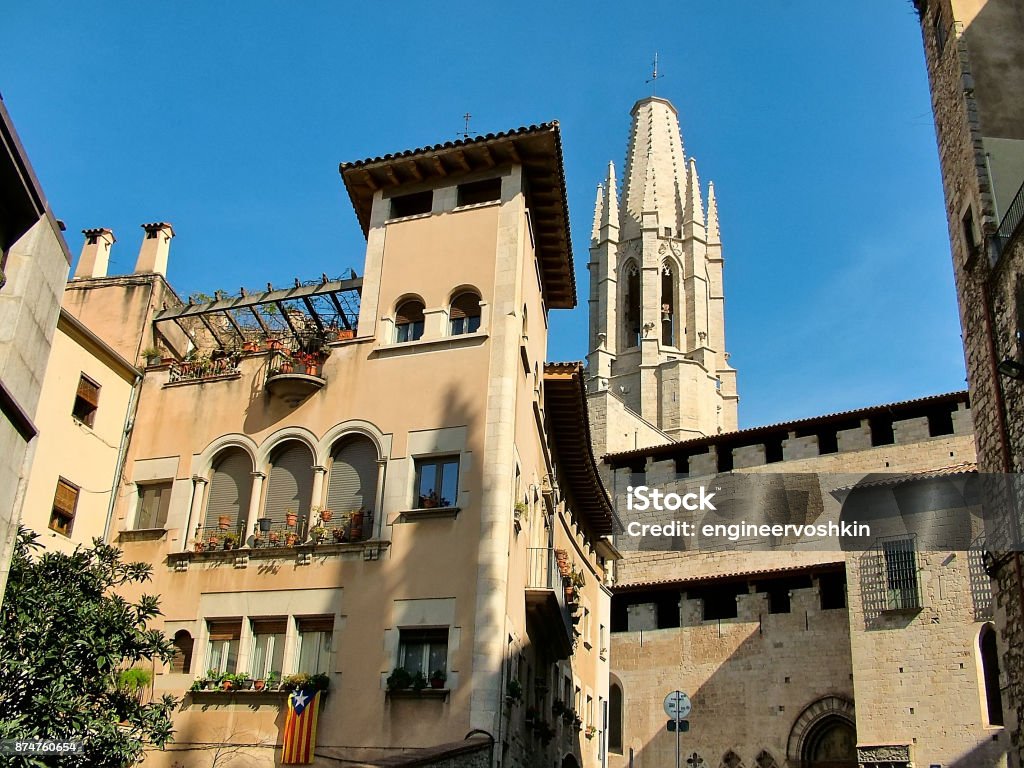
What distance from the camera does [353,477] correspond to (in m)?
21.1

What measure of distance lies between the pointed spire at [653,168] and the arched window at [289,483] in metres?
66.6

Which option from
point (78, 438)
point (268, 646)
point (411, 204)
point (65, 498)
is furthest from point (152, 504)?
point (411, 204)

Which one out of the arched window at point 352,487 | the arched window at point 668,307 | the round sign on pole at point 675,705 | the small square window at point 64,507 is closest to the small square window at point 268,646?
the arched window at point 352,487

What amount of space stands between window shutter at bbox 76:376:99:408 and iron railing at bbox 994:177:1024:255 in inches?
728

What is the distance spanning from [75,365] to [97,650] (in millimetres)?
7706

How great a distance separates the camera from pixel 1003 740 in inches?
1303

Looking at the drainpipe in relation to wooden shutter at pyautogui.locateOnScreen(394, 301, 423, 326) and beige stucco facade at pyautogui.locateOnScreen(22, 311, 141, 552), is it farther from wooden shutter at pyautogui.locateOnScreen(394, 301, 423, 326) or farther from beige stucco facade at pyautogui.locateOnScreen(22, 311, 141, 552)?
wooden shutter at pyautogui.locateOnScreen(394, 301, 423, 326)

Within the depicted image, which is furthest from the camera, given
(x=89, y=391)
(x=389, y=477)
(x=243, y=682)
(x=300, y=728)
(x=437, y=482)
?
(x=89, y=391)

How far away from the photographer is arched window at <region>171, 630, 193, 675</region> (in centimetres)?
2023

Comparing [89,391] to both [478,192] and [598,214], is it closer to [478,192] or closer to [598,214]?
[478,192]

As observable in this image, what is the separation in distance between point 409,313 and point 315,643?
698 centimetres

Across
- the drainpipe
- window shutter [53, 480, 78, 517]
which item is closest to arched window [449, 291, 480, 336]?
the drainpipe

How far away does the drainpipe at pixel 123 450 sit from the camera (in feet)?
72.6

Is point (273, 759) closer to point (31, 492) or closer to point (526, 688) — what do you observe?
point (526, 688)
